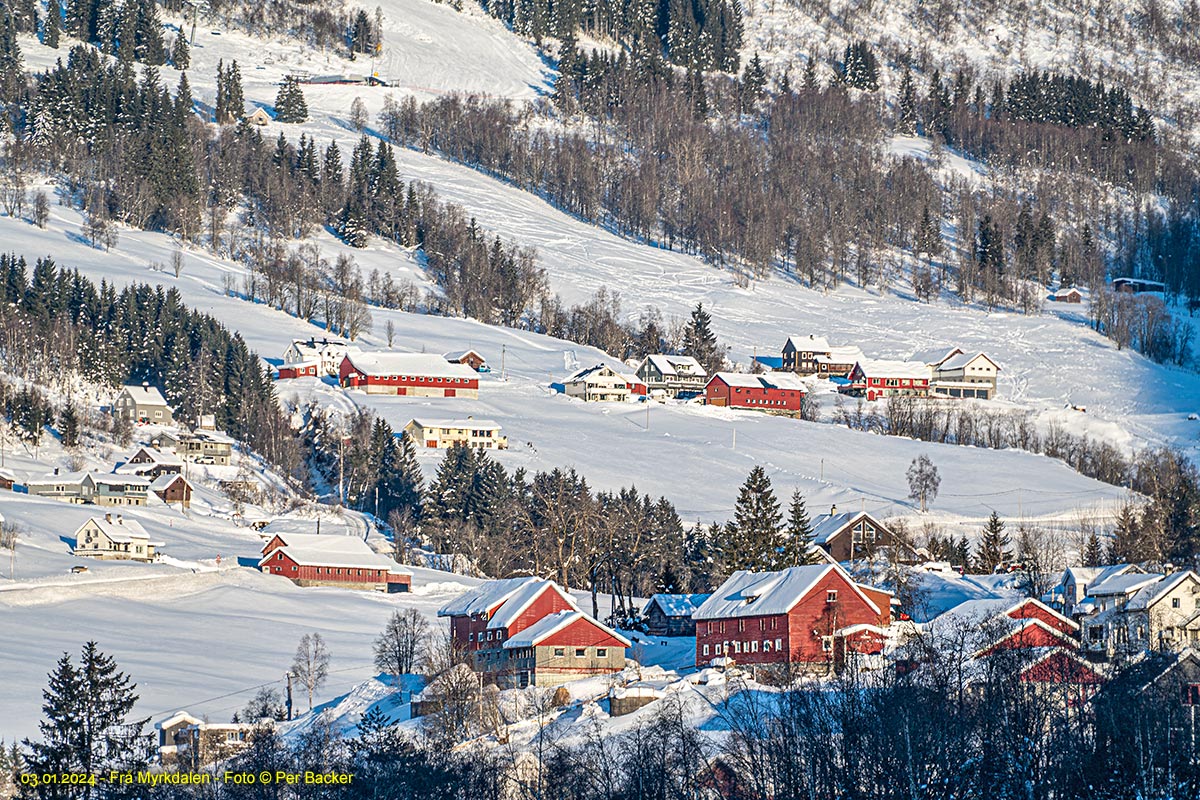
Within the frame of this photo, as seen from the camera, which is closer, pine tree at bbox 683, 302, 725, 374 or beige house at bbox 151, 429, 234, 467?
beige house at bbox 151, 429, 234, 467

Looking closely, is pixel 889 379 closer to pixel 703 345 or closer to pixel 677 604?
pixel 703 345

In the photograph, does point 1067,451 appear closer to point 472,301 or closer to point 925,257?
point 472,301

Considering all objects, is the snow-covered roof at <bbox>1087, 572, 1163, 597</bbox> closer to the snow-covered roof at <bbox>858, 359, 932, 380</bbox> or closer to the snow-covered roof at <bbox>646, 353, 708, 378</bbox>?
the snow-covered roof at <bbox>646, 353, 708, 378</bbox>

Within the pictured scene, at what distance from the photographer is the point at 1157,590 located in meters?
52.5

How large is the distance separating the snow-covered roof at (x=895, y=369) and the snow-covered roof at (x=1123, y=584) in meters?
66.4

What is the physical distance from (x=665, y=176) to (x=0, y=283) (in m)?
83.5

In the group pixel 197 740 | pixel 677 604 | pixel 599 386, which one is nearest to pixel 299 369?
pixel 599 386

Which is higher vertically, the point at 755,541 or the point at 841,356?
the point at 841,356

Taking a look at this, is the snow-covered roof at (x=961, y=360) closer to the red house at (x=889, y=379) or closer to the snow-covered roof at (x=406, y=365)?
the red house at (x=889, y=379)

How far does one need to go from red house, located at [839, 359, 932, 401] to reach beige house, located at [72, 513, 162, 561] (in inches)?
2364

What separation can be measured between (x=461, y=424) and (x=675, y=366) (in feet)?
84.5

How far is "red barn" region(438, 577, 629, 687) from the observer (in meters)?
50.9

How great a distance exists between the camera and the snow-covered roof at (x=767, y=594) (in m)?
51.2

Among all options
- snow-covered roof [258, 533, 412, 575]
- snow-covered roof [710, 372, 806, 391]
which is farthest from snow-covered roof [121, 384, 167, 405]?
snow-covered roof [710, 372, 806, 391]
